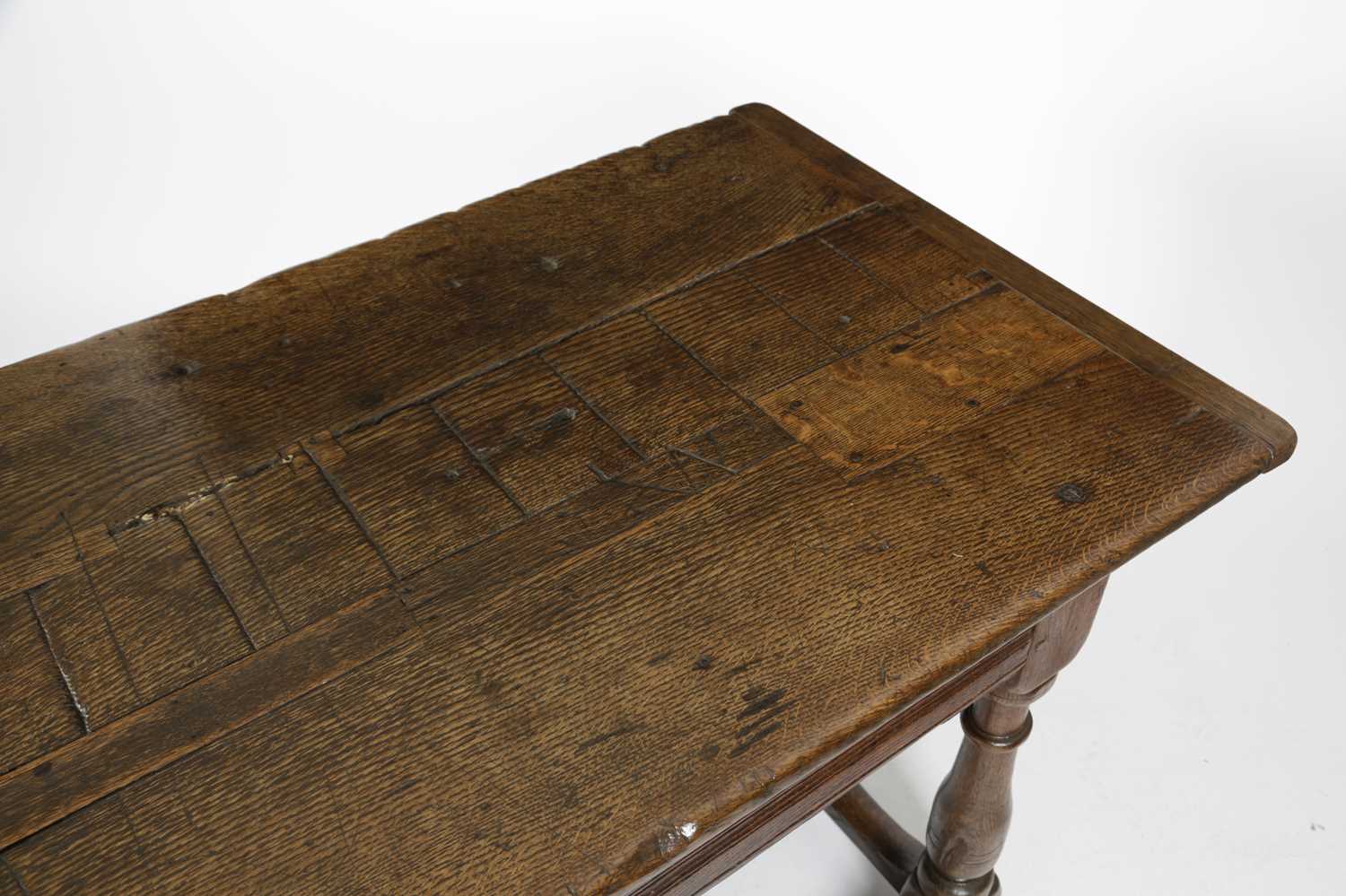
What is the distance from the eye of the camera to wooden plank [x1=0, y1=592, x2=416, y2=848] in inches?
36.6

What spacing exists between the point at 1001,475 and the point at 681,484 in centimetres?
27

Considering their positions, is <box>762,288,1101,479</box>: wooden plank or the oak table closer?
the oak table

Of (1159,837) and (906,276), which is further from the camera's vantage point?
(1159,837)

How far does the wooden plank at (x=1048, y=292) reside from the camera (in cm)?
123

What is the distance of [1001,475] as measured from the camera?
1163 mm

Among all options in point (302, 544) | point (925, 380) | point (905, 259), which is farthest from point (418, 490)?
point (905, 259)

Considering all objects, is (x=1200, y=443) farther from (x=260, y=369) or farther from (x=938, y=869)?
(x=260, y=369)

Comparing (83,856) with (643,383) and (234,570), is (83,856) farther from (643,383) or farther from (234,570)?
(643,383)

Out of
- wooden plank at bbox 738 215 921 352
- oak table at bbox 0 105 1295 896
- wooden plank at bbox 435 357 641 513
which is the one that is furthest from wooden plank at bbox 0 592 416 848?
wooden plank at bbox 738 215 921 352

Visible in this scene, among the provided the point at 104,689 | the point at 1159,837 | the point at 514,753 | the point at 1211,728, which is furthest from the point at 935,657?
the point at 1211,728

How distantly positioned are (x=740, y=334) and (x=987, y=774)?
21.0 inches

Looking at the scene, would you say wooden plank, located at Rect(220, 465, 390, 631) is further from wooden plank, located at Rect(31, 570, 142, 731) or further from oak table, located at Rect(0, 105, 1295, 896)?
wooden plank, located at Rect(31, 570, 142, 731)

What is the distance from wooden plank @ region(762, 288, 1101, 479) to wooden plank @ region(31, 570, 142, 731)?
569 millimetres

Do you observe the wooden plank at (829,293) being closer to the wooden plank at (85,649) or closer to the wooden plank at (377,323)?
the wooden plank at (377,323)
